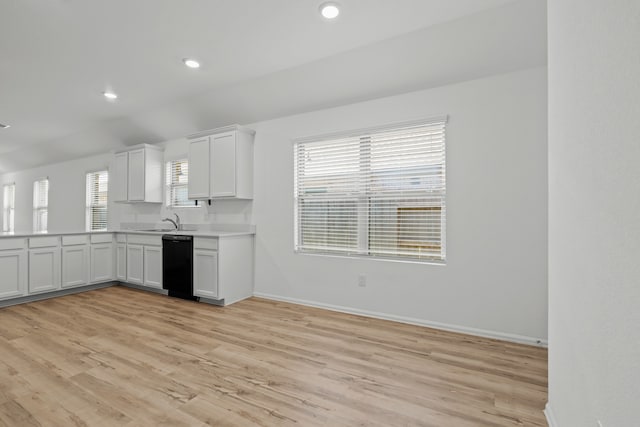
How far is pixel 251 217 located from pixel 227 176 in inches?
27.0

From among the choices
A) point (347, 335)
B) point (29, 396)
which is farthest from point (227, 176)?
point (29, 396)

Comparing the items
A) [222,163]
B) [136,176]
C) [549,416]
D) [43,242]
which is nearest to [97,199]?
[136,176]

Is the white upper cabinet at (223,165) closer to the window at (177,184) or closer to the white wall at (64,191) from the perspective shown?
the window at (177,184)

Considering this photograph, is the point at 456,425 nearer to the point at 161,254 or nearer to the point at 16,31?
the point at 161,254

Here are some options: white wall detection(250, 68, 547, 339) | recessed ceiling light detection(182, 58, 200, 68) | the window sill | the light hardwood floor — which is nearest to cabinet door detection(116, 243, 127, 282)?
the light hardwood floor

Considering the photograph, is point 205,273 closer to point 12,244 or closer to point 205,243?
point 205,243

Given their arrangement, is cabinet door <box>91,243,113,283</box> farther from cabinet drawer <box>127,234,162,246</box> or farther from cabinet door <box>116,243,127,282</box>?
cabinet drawer <box>127,234,162,246</box>

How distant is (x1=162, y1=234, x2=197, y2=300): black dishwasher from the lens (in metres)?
4.22

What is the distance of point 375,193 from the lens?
3.58 metres

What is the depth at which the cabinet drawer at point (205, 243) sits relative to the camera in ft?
13.1

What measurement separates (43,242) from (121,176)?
1806mm

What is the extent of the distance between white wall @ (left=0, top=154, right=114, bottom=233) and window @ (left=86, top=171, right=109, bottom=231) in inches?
5.5

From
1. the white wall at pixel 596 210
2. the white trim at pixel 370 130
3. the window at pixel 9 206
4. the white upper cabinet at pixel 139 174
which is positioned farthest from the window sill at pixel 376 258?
Result: the window at pixel 9 206

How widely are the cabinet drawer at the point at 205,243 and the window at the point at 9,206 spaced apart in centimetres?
857
